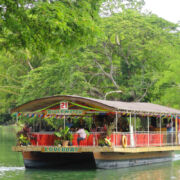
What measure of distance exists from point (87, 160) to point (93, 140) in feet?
11.2

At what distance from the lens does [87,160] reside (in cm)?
2056

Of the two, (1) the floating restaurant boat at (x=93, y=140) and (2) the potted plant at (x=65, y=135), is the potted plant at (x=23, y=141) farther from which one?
(2) the potted plant at (x=65, y=135)

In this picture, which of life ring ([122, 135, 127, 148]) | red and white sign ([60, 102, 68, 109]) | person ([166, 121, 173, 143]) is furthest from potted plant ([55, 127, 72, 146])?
person ([166, 121, 173, 143])

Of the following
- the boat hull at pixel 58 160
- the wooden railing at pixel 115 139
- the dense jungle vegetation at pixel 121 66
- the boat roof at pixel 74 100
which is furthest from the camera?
the dense jungle vegetation at pixel 121 66

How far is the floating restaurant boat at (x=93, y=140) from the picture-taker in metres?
17.1

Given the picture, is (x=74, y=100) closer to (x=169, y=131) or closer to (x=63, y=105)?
(x=63, y=105)

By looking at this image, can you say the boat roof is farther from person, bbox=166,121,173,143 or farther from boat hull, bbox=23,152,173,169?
person, bbox=166,121,173,143

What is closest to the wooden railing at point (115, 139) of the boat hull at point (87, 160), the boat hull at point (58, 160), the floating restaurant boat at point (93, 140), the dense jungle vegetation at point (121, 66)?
the floating restaurant boat at point (93, 140)

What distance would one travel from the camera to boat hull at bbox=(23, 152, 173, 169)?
57.4 feet

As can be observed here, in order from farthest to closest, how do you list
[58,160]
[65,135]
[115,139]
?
[58,160] < [65,135] < [115,139]

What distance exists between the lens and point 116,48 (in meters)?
32.4

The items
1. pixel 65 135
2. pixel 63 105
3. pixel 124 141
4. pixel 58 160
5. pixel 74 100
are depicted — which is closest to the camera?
pixel 65 135

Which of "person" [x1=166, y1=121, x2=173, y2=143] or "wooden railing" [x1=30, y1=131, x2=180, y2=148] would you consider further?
"person" [x1=166, y1=121, x2=173, y2=143]

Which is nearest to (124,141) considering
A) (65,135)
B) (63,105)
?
(65,135)
